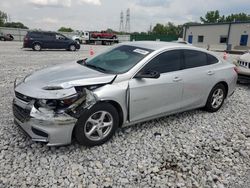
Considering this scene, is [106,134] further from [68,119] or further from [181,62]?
[181,62]

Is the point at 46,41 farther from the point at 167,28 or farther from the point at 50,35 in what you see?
the point at 167,28

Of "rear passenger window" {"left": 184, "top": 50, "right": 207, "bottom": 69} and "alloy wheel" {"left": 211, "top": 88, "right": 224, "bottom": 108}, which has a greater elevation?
"rear passenger window" {"left": 184, "top": 50, "right": 207, "bottom": 69}

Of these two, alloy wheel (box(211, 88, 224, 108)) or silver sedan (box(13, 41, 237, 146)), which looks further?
alloy wheel (box(211, 88, 224, 108))

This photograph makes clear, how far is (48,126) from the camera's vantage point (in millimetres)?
2830

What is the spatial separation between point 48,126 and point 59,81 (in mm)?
657

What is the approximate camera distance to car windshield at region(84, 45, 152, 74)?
359cm

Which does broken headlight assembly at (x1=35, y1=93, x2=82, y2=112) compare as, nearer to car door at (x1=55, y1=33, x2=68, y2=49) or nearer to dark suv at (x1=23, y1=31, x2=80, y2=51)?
dark suv at (x1=23, y1=31, x2=80, y2=51)

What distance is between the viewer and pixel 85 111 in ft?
9.82

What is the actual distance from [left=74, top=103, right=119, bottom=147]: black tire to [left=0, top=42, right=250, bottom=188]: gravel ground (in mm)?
133

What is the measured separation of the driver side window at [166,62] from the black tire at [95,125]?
2.99ft

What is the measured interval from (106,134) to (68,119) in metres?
0.71

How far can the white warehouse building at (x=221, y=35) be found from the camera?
33.1 m

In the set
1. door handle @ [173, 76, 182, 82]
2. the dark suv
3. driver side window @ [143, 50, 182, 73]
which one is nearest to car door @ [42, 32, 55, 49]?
the dark suv

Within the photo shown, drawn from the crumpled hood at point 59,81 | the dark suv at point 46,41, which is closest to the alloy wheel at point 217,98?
the crumpled hood at point 59,81
